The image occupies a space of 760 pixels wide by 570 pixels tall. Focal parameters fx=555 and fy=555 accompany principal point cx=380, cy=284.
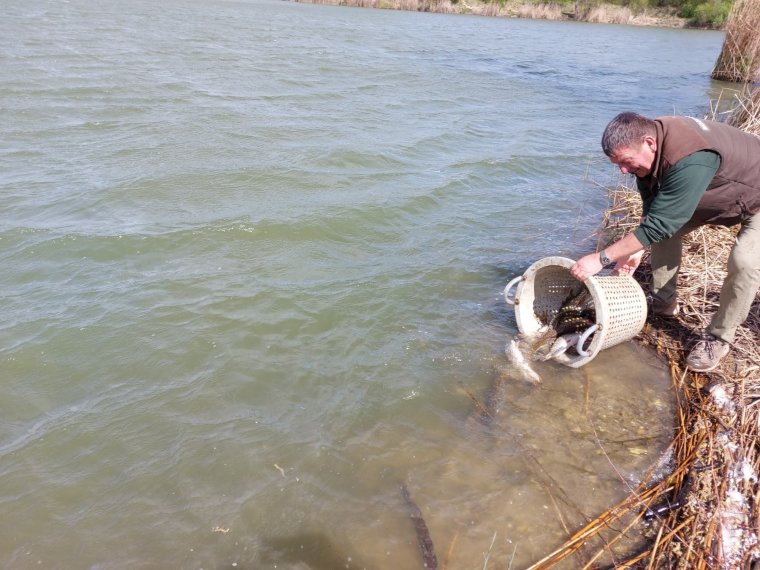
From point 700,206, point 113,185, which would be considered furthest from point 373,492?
point 113,185

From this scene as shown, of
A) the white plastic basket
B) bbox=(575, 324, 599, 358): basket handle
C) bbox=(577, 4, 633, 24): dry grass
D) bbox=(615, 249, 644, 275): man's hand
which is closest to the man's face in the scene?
the white plastic basket

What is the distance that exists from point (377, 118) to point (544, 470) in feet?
26.5

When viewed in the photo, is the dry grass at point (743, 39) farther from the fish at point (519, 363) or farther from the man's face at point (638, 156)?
the fish at point (519, 363)

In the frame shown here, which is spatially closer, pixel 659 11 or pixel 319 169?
pixel 319 169

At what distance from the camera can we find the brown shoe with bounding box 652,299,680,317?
15.0 ft

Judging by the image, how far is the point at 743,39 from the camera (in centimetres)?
1395

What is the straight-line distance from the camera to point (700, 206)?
359cm

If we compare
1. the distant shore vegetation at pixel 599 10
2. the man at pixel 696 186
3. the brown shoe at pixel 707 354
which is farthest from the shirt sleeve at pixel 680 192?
the distant shore vegetation at pixel 599 10

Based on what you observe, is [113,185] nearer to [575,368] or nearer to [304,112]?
[304,112]

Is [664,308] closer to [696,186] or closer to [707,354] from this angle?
[707,354]

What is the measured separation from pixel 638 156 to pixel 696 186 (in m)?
0.37

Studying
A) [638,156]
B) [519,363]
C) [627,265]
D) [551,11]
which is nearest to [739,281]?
[627,265]

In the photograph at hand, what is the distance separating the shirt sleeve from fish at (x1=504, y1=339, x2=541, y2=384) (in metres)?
1.29

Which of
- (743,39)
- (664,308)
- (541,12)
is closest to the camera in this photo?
(664,308)
